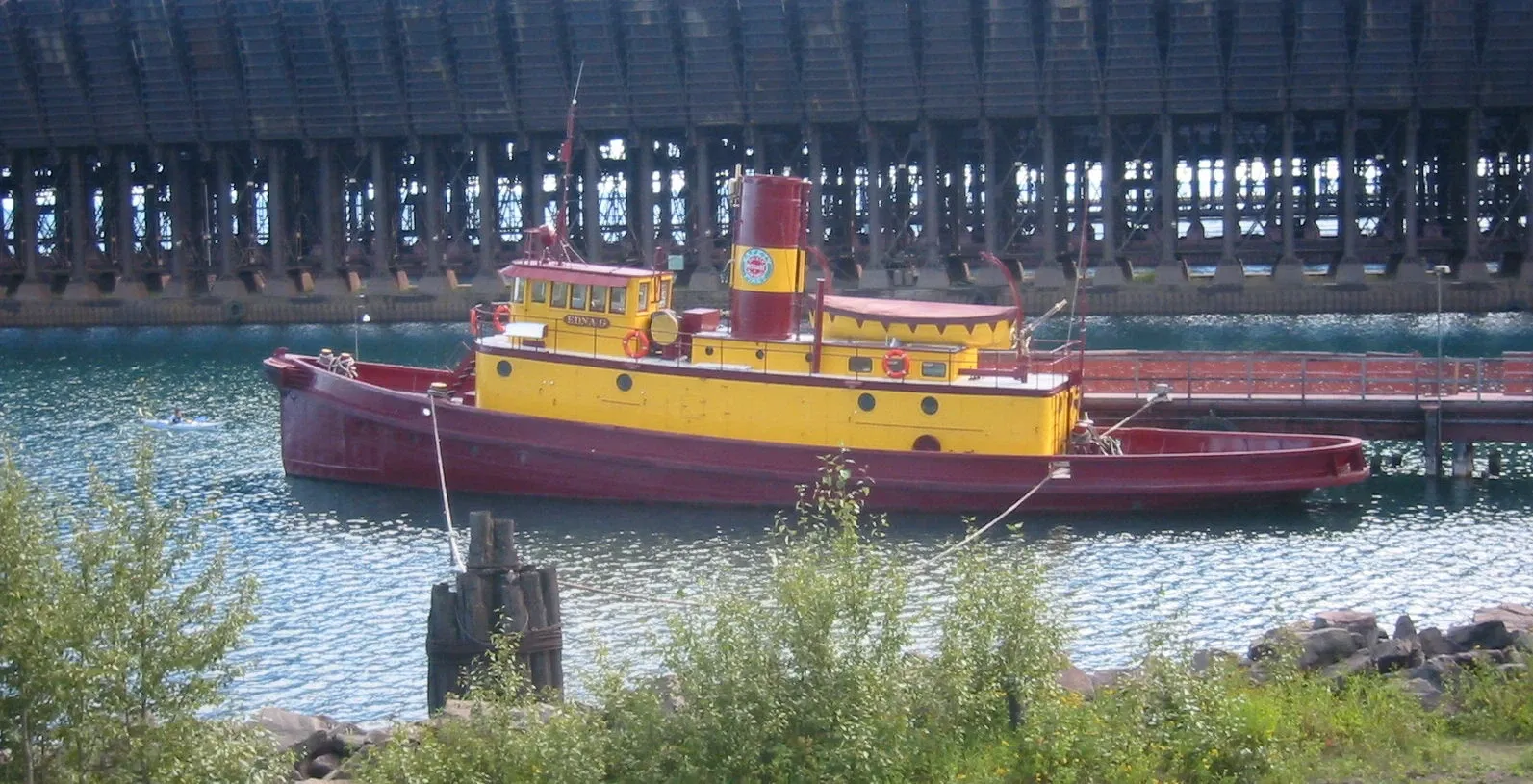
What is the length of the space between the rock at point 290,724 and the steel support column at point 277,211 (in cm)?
5065

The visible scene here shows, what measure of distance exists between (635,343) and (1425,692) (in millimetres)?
15894

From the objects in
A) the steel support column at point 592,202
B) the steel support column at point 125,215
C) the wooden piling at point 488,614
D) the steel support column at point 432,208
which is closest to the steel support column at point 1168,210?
the steel support column at point 592,202

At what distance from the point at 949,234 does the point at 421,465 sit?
1529 inches

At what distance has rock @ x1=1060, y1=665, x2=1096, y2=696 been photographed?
15.1 metres

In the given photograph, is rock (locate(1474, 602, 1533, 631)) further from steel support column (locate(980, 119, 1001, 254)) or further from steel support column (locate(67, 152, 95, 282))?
steel support column (locate(67, 152, 95, 282))

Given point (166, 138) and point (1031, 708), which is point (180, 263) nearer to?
point (166, 138)

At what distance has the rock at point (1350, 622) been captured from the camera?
16453mm

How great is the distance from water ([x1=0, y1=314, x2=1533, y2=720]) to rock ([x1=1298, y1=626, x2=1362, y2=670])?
101 cm

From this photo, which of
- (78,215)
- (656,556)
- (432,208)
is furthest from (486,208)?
(656,556)

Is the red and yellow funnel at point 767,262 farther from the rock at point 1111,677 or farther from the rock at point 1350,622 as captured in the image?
the rock at point 1111,677

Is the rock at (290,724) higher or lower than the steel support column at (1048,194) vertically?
lower

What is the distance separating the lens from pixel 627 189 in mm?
68938

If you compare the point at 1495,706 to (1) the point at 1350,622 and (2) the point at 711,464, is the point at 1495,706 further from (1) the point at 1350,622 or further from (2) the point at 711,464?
(2) the point at 711,464

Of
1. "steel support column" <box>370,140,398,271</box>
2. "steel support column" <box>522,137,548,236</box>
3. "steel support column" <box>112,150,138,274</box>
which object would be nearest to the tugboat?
"steel support column" <box>522,137,548,236</box>
